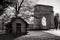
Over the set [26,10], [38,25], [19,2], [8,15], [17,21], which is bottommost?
[38,25]

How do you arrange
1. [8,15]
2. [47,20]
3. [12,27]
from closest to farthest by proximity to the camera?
[12,27] < [8,15] < [47,20]

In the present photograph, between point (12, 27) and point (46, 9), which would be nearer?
point (12, 27)

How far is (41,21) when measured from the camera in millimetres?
33781

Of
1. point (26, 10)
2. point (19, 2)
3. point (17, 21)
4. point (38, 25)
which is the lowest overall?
point (38, 25)

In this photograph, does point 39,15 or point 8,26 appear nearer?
point 8,26

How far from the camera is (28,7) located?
22000mm

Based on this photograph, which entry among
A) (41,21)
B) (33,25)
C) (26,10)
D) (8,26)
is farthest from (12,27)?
(41,21)

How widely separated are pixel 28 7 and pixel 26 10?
3.25 ft

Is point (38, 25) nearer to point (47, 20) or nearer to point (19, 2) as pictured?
point (47, 20)

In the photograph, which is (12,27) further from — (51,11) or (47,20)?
(51,11)

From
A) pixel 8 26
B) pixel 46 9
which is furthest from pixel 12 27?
pixel 46 9

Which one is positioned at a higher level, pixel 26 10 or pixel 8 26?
pixel 26 10

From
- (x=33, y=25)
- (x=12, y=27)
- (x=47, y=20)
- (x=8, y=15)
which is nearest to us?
(x=12, y=27)

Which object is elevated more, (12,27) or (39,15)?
(39,15)
